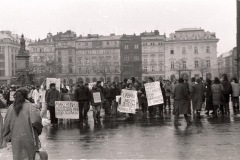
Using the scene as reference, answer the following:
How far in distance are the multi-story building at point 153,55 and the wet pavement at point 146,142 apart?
101944mm

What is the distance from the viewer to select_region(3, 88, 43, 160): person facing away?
706cm

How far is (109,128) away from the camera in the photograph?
52.7 feet

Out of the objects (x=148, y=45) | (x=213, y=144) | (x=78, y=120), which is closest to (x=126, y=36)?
(x=148, y=45)

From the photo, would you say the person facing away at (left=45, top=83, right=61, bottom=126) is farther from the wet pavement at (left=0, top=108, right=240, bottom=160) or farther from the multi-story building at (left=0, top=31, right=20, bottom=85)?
the multi-story building at (left=0, top=31, right=20, bottom=85)

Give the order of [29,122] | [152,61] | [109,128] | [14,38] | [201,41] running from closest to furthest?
[29,122] → [109,128] → [201,41] → [152,61] → [14,38]

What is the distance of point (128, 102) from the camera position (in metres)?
20.2

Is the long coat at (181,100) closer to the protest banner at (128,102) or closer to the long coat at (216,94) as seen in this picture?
the long coat at (216,94)

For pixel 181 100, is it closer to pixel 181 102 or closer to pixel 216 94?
pixel 181 102

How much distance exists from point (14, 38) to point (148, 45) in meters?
43.3

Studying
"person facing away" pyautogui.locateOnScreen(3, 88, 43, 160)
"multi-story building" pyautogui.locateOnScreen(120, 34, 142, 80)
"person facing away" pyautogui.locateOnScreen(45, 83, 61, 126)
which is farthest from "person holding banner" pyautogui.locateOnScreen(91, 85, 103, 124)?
"multi-story building" pyautogui.locateOnScreen(120, 34, 142, 80)

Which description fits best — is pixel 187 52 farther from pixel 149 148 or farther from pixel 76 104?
pixel 149 148

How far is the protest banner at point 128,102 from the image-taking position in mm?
20080

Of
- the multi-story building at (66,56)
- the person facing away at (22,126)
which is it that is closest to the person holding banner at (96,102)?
the person facing away at (22,126)

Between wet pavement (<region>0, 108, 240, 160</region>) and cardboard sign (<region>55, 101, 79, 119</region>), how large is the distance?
4.77ft
